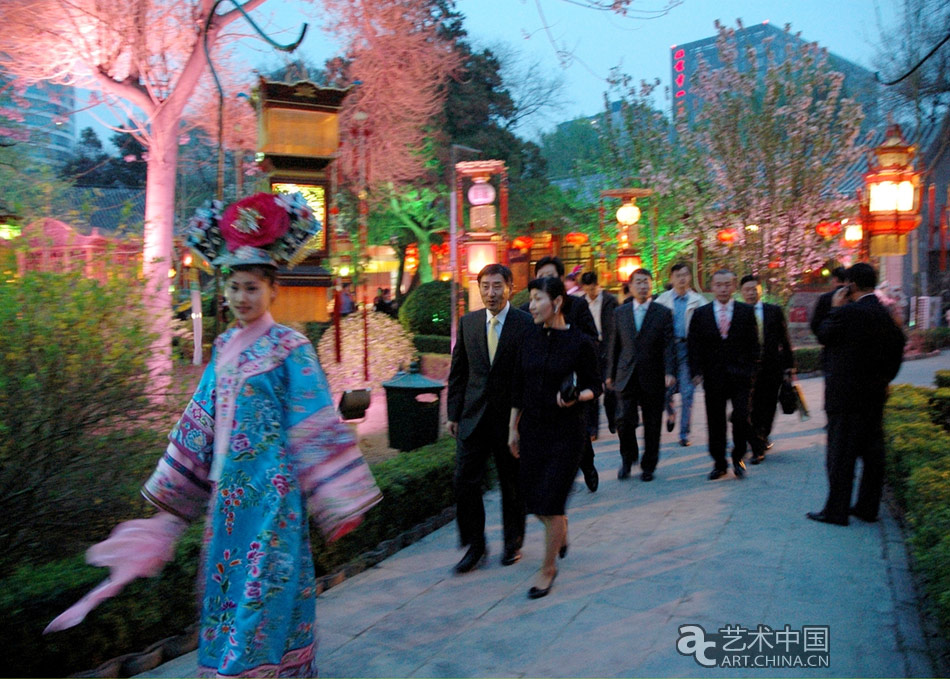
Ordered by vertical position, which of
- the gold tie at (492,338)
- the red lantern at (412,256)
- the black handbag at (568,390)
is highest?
the red lantern at (412,256)

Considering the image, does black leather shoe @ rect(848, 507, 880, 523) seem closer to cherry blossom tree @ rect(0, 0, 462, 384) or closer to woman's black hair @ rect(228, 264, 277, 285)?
woman's black hair @ rect(228, 264, 277, 285)

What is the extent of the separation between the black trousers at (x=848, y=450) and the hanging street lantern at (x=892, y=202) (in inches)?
256

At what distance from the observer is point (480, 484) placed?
16.5 feet

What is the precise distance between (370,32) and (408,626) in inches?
459

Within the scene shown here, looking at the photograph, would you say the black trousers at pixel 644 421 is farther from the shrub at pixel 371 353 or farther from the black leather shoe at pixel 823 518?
the shrub at pixel 371 353

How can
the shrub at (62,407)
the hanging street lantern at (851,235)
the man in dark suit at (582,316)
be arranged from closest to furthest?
1. the shrub at (62,407)
2. the man in dark suit at (582,316)
3. the hanging street lantern at (851,235)

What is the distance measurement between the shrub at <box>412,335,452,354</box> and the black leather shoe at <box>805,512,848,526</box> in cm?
1275

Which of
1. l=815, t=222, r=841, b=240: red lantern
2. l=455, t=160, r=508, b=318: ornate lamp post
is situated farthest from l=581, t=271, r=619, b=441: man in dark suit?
l=815, t=222, r=841, b=240: red lantern

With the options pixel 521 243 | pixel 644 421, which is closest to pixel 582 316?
pixel 644 421

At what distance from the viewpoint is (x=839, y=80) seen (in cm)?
1903

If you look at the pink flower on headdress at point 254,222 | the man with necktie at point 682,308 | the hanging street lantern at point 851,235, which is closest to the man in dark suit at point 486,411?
the pink flower on headdress at point 254,222

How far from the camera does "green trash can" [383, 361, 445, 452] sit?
816cm

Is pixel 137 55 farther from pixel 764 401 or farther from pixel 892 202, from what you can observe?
pixel 892 202

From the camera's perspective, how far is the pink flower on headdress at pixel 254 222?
116 inches
